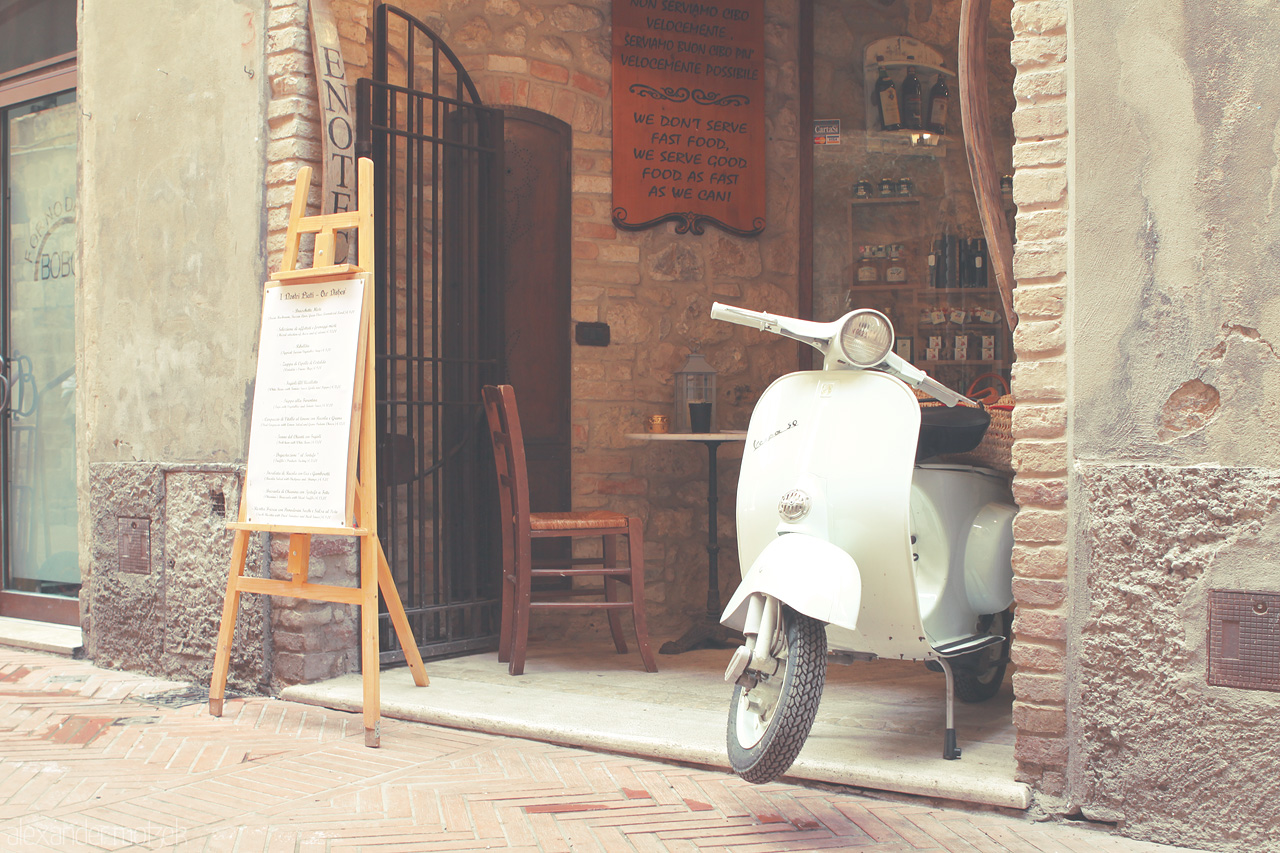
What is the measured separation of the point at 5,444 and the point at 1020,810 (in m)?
5.02

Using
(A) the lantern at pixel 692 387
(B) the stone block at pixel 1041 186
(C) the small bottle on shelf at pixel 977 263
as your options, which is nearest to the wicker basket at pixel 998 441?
(B) the stone block at pixel 1041 186

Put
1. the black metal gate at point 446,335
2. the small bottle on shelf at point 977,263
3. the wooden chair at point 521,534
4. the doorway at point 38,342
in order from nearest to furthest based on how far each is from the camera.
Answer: the wooden chair at point 521,534, the black metal gate at point 446,335, the doorway at point 38,342, the small bottle on shelf at point 977,263

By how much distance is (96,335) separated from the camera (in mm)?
4391

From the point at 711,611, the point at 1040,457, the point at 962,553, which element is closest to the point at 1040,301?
the point at 1040,457

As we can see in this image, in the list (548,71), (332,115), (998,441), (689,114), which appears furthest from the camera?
(689,114)

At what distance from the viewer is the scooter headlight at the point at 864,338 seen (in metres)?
2.68

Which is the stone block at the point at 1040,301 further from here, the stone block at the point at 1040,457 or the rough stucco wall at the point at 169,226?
the rough stucco wall at the point at 169,226

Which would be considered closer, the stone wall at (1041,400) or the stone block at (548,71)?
the stone wall at (1041,400)

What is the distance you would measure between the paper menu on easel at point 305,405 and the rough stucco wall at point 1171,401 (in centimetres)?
206

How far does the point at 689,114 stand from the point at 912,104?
1155 mm

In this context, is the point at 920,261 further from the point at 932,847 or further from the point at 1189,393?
the point at 932,847

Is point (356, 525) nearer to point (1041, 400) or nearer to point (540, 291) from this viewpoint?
point (540, 291)

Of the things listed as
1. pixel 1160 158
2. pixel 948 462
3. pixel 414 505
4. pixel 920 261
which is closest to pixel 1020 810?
pixel 948 462

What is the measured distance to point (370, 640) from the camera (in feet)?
10.5
